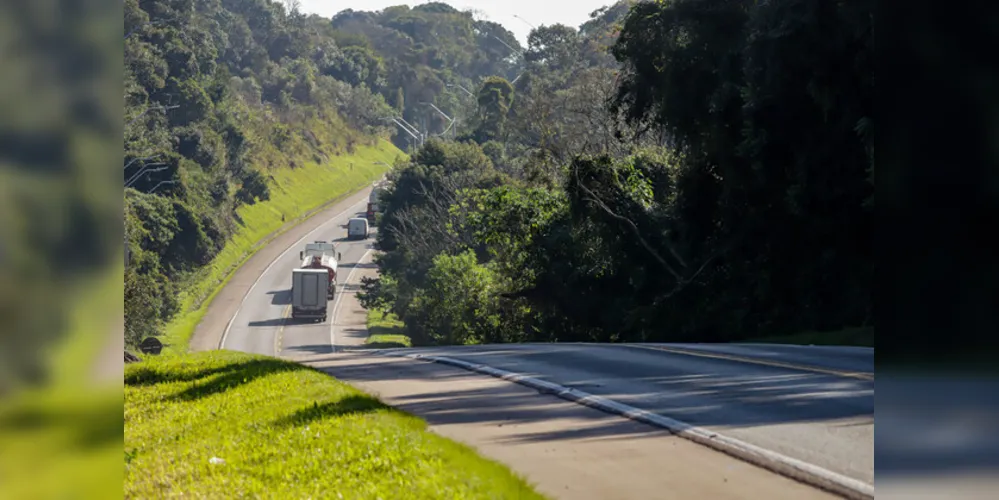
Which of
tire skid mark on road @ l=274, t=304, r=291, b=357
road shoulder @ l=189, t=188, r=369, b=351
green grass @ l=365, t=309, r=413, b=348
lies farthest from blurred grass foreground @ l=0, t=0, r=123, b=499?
road shoulder @ l=189, t=188, r=369, b=351

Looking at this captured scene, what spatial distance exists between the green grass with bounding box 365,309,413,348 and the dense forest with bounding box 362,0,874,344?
10243 millimetres

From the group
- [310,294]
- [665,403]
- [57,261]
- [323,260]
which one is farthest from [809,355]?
[323,260]

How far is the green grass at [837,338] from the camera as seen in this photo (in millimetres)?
24136

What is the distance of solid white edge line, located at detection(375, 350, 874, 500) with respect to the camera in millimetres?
8430

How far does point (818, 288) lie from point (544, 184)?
19430 millimetres

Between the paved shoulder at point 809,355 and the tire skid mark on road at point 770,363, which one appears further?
the paved shoulder at point 809,355

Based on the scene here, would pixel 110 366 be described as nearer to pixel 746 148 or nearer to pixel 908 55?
pixel 908 55

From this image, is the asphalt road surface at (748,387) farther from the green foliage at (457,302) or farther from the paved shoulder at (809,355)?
the green foliage at (457,302)

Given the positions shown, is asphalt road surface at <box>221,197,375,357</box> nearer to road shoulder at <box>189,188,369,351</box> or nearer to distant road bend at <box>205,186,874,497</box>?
road shoulder at <box>189,188,369,351</box>

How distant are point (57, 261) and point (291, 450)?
7666 mm

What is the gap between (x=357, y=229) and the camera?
102125 millimetres

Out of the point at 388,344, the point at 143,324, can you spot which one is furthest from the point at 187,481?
the point at 388,344

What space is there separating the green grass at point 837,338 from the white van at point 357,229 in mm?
75250

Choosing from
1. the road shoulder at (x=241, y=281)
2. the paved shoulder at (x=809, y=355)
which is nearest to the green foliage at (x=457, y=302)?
the road shoulder at (x=241, y=281)
